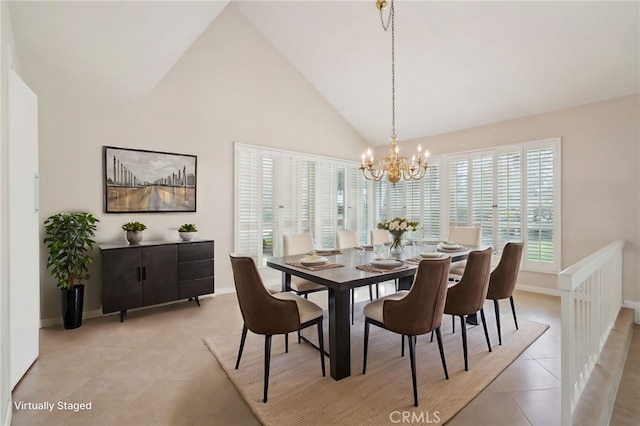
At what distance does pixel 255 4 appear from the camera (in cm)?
432

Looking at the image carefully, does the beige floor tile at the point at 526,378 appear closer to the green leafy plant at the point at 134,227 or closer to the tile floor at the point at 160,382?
the tile floor at the point at 160,382

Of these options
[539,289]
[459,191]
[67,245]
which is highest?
[459,191]

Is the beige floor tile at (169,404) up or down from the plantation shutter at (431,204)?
down

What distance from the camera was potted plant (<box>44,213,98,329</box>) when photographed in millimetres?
3111

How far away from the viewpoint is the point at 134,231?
358 cm

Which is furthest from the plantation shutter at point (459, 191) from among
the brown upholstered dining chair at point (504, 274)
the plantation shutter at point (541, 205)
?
the brown upholstered dining chair at point (504, 274)

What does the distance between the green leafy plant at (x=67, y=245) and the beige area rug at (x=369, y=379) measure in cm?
165

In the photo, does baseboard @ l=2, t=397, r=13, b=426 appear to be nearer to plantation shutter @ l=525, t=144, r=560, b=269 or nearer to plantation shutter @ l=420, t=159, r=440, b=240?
plantation shutter @ l=420, t=159, r=440, b=240

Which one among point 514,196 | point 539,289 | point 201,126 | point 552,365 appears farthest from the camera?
point 514,196

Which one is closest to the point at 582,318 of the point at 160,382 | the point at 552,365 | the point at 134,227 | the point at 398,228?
the point at 552,365

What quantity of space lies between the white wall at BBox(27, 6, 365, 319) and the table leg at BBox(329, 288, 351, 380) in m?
2.75

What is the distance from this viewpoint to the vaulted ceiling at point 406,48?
9.38 feet

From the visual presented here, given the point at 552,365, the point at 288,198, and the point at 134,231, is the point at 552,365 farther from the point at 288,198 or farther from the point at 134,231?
the point at 134,231

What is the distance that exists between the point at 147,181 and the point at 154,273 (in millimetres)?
1181
